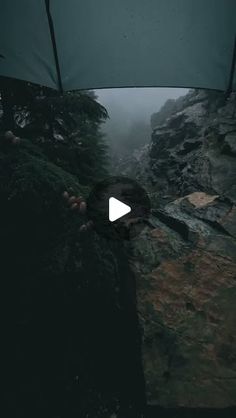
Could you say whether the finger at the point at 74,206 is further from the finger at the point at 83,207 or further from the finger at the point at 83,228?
the finger at the point at 83,228

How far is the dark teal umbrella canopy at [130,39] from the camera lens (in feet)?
15.7

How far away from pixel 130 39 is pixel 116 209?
227 centimetres

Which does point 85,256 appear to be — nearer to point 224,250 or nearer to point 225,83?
point 224,250

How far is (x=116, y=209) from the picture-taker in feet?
18.7

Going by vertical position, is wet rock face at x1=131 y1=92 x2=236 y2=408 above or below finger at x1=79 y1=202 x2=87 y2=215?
below

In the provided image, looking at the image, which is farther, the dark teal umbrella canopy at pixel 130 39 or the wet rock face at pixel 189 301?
the wet rock face at pixel 189 301

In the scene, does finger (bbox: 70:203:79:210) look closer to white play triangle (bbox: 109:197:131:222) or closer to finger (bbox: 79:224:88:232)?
finger (bbox: 79:224:88:232)

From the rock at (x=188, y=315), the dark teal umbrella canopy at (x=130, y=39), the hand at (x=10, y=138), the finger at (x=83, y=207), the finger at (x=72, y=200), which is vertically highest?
the dark teal umbrella canopy at (x=130, y=39)

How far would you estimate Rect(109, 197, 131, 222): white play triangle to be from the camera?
→ 5719 mm

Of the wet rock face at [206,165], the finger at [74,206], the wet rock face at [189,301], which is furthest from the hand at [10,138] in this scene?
the wet rock face at [206,165]

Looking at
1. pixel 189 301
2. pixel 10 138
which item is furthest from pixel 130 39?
pixel 189 301
